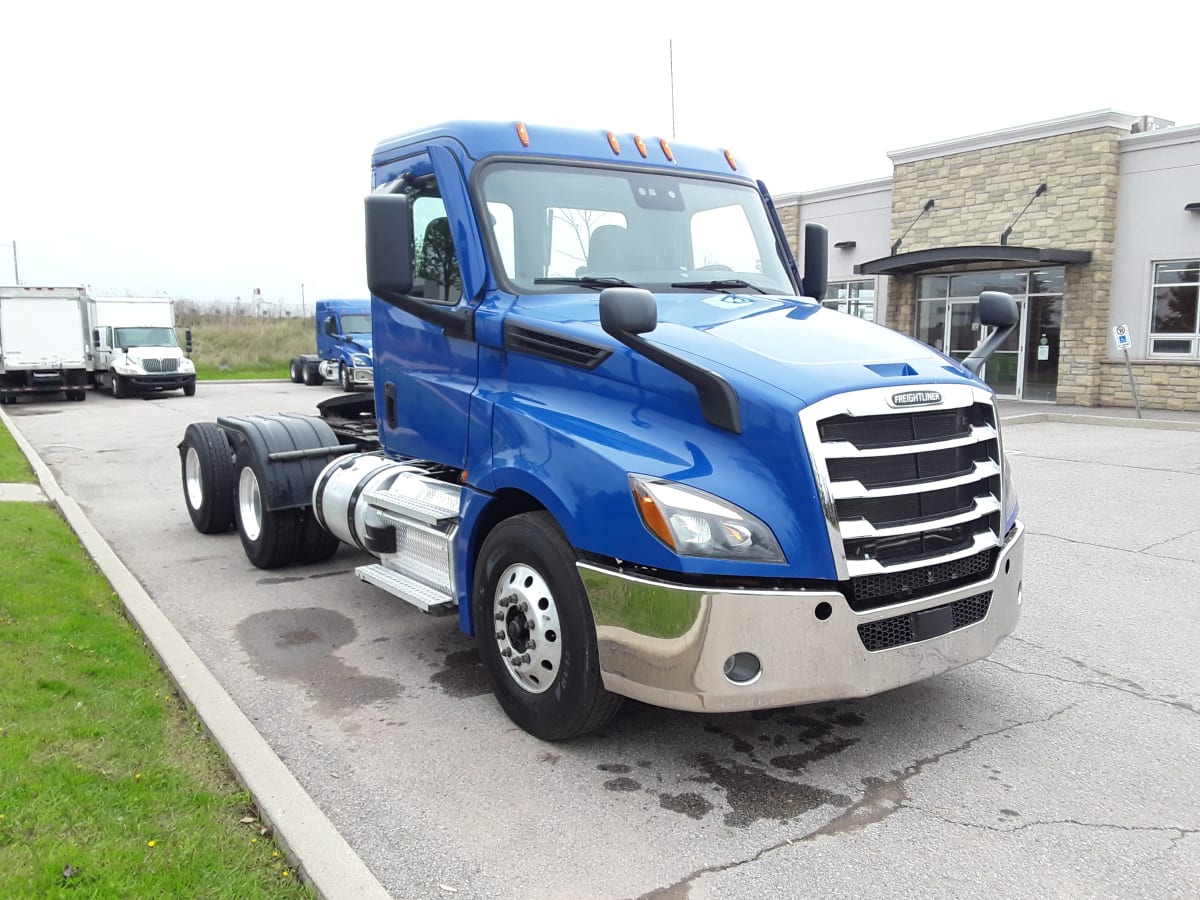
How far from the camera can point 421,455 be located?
5.46 metres

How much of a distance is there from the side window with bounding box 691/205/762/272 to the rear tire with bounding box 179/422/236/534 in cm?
471

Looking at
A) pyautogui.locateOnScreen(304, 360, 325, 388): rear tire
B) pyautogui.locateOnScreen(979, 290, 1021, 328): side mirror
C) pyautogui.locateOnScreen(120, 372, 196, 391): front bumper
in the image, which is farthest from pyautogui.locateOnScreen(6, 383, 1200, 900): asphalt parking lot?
pyautogui.locateOnScreen(304, 360, 325, 388): rear tire

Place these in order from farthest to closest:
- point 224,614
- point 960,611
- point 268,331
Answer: point 268,331, point 224,614, point 960,611

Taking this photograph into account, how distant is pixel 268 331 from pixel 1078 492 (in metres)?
42.1

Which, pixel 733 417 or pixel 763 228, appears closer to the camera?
pixel 733 417

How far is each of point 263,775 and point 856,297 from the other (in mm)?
24814

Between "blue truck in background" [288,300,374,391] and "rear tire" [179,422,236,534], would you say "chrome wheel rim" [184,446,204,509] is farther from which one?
"blue truck in background" [288,300,374,391]

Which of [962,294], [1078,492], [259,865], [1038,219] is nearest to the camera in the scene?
[259,865]

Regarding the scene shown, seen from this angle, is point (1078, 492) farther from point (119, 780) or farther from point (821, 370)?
point (119, 780)

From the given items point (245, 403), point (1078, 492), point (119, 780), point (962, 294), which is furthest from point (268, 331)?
point (119, 780)

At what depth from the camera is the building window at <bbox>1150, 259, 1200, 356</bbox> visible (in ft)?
63.8

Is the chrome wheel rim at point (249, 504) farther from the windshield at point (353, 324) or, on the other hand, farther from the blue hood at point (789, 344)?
the windshield at point (353, 324)

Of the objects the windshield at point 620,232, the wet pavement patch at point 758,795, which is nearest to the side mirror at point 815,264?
the windshield at point 620,232

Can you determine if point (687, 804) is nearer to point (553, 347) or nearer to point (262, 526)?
point (553, 347)
